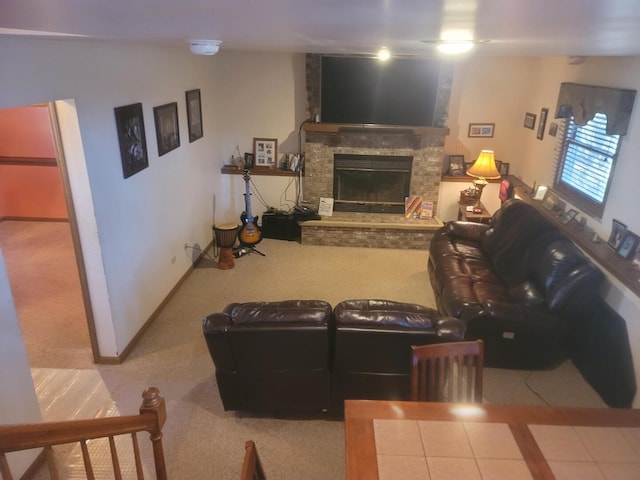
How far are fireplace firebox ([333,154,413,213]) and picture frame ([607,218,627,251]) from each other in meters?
2.69

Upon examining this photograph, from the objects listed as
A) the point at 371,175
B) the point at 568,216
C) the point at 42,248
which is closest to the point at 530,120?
the point at 568,216

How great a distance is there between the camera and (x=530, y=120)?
5480 mm

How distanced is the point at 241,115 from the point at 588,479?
543cm

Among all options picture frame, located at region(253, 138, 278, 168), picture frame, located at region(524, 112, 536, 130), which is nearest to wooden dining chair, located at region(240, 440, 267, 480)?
picture frame, located at region(253, 138, 278, 168)

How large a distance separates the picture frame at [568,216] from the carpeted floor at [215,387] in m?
1.38

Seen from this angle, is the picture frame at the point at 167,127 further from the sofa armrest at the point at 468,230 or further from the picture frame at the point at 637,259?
the picture frame at the point at 637,259

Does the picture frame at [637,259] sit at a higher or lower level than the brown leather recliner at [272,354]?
higher

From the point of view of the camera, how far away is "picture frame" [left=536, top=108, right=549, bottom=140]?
16.6 feet

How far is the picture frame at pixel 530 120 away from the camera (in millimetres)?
5403

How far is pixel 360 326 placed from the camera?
256 cm

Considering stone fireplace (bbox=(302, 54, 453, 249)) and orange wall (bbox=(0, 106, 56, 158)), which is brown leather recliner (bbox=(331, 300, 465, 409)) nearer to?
stone fireplace (bbox=(302, 54, 453, 249))

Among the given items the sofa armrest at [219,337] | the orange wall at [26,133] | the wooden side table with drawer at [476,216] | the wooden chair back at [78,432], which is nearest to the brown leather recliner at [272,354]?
the sofa armrest at [219,337]

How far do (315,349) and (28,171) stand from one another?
18.9 feet

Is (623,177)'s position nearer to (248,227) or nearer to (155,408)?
(155,408)
